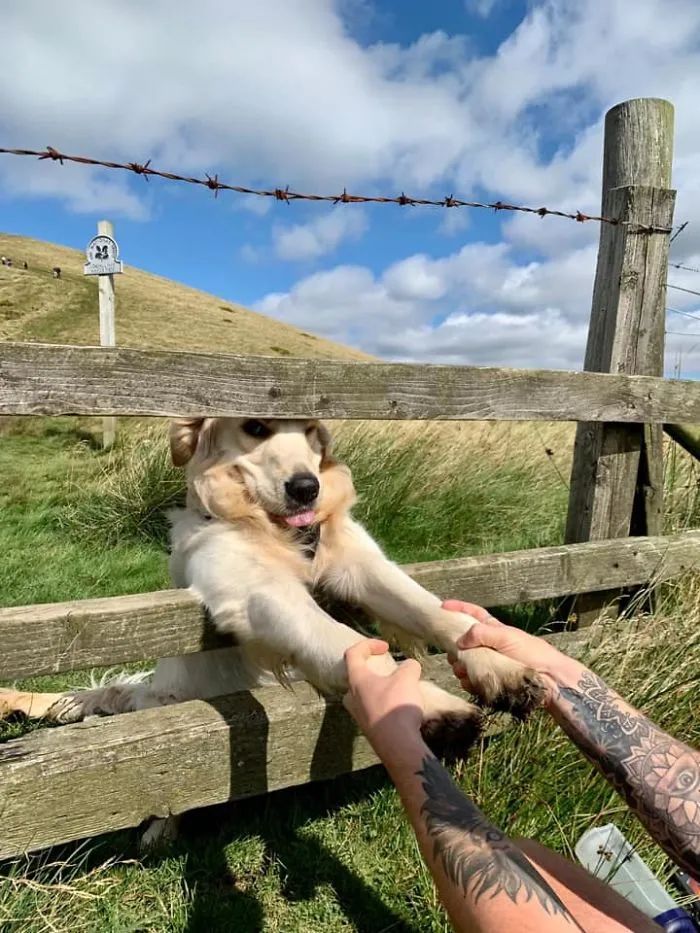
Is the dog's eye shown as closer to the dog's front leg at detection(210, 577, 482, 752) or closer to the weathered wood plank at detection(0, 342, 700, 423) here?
the weathered wood plank at detection(0, 342, 700, 423)

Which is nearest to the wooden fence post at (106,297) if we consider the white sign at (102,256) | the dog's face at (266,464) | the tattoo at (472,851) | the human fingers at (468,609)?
the white sign at (102,256)

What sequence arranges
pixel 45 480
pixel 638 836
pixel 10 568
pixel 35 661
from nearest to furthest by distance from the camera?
pixel 35 661
pixel 638 836
pixel 10 568
pixel 45 480

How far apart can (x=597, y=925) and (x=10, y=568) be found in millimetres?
5048

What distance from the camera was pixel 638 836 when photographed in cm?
239

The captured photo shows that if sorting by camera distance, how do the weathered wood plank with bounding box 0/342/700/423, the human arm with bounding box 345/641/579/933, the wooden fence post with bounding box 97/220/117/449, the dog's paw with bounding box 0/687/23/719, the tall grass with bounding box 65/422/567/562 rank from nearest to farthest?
the human arm with bounding box 345/641/579/933 < the weathered wood plank with bounding box 0/342/700/423 < the dog's paw with bounding box 0/687/23/719 < the tall grass with bounding box 65/422/567/562 < the wooden fence post with bounding box 97/220/117/449

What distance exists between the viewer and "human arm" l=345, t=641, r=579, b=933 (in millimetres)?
1224

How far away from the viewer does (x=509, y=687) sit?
6.00 ft

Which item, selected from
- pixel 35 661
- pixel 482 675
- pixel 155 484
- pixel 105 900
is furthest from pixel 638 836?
pixel 155 484

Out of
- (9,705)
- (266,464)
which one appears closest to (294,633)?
(266,464)

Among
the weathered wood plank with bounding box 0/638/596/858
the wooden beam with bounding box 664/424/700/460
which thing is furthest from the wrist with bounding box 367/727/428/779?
the wooden beam with bounding box 664/424/700/460

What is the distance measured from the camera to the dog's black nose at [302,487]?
2766mm

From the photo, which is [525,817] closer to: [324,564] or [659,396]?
[324,564]

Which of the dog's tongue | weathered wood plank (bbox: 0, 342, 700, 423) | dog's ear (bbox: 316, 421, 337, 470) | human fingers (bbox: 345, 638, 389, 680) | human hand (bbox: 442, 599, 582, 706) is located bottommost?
human hand (bbox: 442, 599, 582, 706)

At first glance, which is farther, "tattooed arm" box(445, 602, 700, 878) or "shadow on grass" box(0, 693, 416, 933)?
"shadow on grass" box(0, 693, 416, 933)
